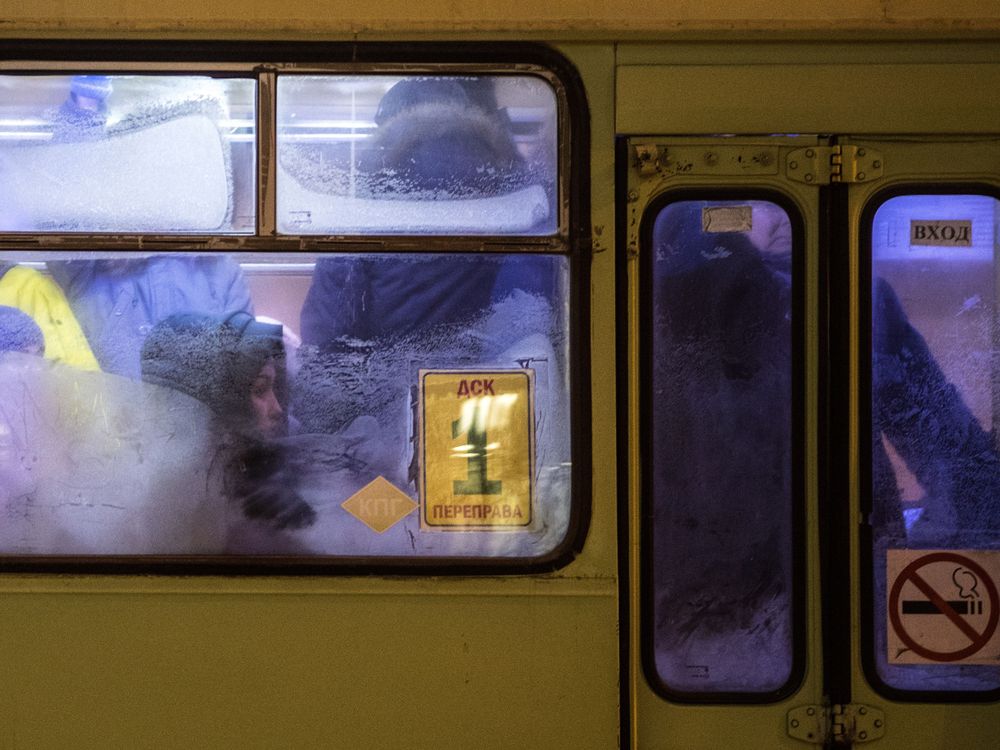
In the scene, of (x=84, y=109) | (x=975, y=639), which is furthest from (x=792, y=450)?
(x=84, y=109)

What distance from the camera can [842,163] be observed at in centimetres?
262

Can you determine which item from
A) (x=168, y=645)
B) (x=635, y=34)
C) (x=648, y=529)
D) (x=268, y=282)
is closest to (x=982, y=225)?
(x=635, y=34)

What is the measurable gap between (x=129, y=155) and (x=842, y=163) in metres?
2.03

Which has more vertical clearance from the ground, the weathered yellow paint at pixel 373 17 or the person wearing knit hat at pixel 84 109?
the weathered yellow paint at pixel 373 17

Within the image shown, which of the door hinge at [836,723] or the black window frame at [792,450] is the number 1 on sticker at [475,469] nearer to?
the black window frame at [792,450]

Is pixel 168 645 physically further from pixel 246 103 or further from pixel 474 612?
pixel 246 103

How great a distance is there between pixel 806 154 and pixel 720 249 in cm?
36

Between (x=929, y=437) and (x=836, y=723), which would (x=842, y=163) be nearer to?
(x=929, y=437)

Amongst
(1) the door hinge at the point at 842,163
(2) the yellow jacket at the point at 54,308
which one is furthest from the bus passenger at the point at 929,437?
(2) the yellow jacket at the point at 54,308

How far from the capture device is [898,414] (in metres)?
2.63

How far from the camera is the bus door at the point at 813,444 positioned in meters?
2.62

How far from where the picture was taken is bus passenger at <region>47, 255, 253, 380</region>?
258cm

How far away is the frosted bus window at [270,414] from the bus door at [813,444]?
0.38m

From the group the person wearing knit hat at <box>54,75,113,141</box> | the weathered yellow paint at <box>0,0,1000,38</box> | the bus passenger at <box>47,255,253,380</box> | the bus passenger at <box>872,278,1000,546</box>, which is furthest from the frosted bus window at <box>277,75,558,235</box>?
the bus passenger at <box>872,278,1000,546</box>
